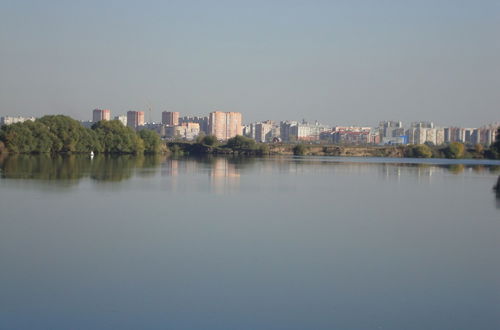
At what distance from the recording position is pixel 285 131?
17812cm

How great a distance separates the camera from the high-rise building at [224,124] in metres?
155

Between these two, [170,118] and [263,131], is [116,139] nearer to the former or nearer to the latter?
[263,131]

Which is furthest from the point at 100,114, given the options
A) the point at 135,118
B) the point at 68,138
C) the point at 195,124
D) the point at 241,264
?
the point at 241,264

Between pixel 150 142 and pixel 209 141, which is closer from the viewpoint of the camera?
pixel 150 142

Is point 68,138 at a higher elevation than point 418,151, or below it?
higher

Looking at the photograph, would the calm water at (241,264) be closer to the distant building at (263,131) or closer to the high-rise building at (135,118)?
the high-rise building at (135,118)

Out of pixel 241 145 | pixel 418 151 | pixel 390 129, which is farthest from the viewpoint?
pixel 390 129

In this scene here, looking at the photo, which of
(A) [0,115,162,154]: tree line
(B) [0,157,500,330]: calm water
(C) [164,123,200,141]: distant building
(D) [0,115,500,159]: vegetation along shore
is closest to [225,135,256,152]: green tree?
(D) [0,115,500,159]: vegetation along shore

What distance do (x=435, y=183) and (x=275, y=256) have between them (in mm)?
17964

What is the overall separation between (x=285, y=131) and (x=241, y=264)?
17060cm

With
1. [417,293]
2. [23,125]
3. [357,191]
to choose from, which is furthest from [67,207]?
[23,125]

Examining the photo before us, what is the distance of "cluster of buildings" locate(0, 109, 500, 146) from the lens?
Answer: 5630 inches

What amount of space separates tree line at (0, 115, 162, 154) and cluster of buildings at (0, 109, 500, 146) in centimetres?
7607

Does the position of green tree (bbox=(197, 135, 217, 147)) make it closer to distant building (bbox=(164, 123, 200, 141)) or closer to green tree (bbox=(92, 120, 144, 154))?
green tree (bbox=(92, 120, 144, 154))
